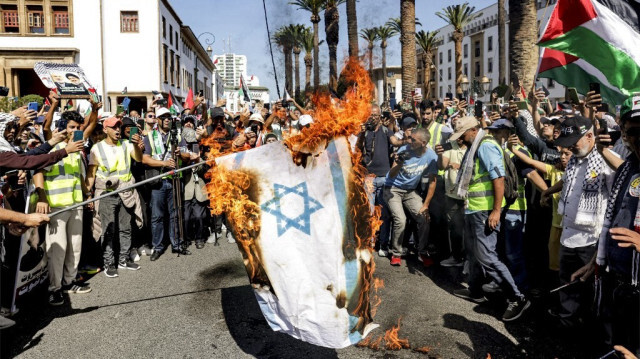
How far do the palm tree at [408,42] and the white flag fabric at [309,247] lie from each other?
1331 centimetres

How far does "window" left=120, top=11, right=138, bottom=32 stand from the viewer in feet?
120

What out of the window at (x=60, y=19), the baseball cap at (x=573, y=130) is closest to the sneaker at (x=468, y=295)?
the baseball cap at (x=573, y=130)

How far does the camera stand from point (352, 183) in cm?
375

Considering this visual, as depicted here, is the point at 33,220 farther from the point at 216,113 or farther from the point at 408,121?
the point at 408,121

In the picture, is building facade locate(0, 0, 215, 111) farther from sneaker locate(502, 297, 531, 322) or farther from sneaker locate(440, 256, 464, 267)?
sneaker locate(502, 297, 531, 322)

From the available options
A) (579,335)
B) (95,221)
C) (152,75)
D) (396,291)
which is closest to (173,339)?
(396,291)

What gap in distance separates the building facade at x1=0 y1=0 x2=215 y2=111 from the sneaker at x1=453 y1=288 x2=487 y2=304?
33489 millimetres

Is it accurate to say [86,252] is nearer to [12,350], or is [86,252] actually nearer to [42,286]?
[42,286]

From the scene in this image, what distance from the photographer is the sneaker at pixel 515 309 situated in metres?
4.79

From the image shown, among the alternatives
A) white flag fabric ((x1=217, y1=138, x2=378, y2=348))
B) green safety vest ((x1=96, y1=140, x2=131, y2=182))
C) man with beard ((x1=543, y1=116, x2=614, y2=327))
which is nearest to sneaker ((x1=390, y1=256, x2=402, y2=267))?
man with beard ((x1=543, y1=116, x2=614, y2=327))

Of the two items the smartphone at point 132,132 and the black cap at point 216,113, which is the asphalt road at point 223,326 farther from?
the black cap at point 216,113

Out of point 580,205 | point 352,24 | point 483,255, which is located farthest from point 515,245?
point 352,24

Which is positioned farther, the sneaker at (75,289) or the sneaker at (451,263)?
the sneaker at (451,263)

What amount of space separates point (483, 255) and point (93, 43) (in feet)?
124
